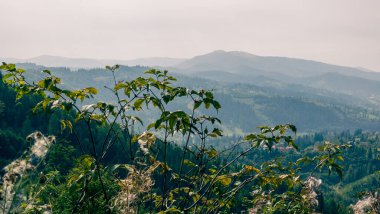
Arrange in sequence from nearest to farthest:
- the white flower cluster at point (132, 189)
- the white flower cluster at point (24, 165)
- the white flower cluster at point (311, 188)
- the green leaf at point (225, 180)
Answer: the white flower cluster at point (132, 189), the white flower cluster at point (24, 165), the green leaf at point (225, 180), the white flower cluster at point (311, 188)

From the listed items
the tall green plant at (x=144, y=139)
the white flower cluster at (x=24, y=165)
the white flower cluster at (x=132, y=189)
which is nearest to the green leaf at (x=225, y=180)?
the tall green plant at (x=144, y=139)

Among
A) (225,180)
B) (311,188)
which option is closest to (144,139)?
(225,180)

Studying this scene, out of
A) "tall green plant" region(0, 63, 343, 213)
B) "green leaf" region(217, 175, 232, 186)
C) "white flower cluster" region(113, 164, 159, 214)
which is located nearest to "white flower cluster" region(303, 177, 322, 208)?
"tall green plant" region(0, 63, 343, 213)

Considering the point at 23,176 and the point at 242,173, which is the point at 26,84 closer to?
the point at 23,176

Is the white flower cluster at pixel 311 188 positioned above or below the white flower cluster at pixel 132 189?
below

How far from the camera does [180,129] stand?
445 centimetres

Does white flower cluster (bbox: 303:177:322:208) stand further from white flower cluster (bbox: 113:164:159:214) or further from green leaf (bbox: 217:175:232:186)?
white flower cluster (bbox: 113:164:159:214)

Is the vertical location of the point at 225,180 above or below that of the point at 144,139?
below

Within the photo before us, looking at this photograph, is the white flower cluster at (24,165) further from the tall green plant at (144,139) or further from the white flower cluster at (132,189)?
the white flower cluster at (132,189)

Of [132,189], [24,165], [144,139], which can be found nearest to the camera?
[132,189]

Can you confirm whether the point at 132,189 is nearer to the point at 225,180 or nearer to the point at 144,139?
the point at 144,139

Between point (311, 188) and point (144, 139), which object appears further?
point (311, 188)

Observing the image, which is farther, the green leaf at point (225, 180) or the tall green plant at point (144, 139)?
the green leaf at point (225, 180)

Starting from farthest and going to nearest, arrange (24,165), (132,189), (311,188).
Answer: (311,188), (24,165), (132,189)
